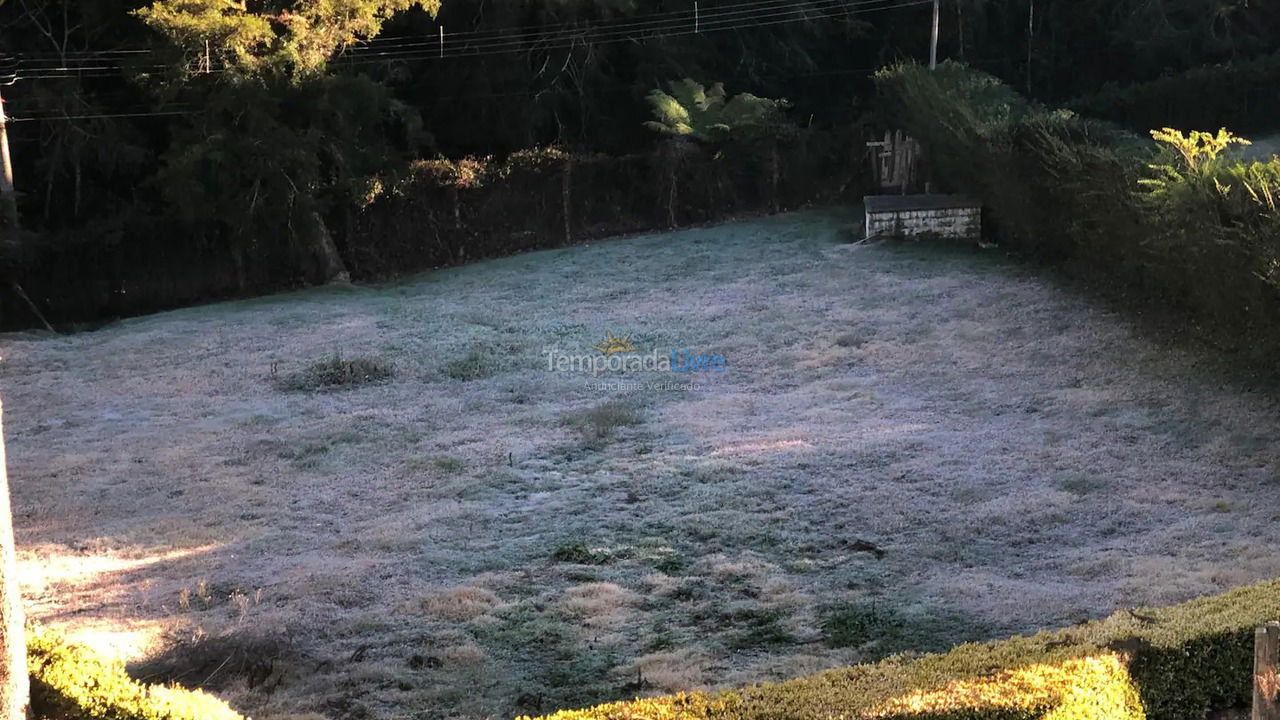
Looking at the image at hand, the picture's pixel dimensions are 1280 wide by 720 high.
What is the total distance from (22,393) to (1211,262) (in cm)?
1400

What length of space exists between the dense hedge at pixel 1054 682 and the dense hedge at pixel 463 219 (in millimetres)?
18303

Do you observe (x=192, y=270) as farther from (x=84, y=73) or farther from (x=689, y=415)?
(x=689, y=415)

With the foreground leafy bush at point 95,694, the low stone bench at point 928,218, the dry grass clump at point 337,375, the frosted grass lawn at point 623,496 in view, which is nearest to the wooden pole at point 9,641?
the foreground leafy bush at point 95,694

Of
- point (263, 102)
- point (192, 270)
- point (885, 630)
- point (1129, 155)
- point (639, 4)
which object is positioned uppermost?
point (639, 4)

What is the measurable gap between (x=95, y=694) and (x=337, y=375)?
9.79 meters

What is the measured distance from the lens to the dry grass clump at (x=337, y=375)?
14.2m

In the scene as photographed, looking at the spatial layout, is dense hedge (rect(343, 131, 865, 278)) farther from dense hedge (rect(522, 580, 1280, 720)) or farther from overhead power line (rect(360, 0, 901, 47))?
dense hedge (rect(522, 580, 1280, 720))

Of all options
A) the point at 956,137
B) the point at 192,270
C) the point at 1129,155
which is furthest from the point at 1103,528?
the point at 192,270

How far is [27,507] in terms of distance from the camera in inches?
402

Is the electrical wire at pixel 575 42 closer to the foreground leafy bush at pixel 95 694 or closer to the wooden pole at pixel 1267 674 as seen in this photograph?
the foreground leafy bush at pixel 95 694

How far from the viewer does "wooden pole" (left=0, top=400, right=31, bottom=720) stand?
4613mm

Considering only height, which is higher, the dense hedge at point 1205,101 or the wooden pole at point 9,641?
the dense hedge at point 1205,101

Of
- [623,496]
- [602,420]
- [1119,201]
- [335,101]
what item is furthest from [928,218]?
[623,496]

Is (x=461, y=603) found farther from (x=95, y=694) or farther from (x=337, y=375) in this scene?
(x=337, y=375)
